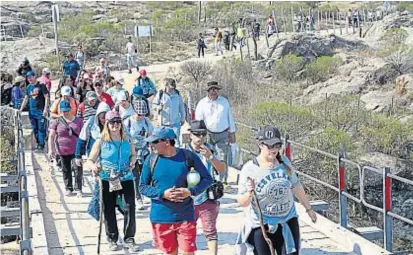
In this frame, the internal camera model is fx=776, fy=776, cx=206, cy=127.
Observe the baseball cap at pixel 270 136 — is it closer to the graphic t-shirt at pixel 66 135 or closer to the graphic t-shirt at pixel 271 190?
the graphic t-shirt at pixel 271 190

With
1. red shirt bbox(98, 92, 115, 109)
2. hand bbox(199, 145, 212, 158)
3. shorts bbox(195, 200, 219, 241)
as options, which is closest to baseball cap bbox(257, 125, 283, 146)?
hand bbox(199, 145, 212, 158)

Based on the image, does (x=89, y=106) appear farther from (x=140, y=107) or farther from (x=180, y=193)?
(x=180, y=193)

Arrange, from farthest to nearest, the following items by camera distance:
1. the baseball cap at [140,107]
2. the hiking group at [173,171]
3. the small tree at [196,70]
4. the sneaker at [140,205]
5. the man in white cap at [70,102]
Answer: the small tree at [196,70] → the man in white cap at [70,102] → the sneaker at [140,205] → the baseball cap at [140,107] → the hiking group at [173,171]

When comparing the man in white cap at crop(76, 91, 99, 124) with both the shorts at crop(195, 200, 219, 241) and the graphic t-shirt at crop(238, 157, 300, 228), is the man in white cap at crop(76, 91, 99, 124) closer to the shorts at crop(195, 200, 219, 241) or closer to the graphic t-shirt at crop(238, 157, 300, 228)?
the shorts at crop(195, 200, 219, 241)

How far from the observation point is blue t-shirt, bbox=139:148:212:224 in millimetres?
6374

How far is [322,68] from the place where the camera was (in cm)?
3653

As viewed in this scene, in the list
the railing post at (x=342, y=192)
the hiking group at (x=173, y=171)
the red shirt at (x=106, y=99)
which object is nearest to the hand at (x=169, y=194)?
the hiking group at (x=173, y=171)

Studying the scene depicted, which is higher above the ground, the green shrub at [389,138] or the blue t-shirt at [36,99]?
the blue t-shirt at [36,99]

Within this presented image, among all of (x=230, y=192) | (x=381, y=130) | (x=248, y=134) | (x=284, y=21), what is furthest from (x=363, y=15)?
(x=230, y=192)

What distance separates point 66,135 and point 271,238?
537 cm

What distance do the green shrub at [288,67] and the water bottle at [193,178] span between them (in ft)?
97.6

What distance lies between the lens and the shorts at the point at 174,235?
646cm

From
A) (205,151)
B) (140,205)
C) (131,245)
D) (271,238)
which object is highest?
(205,151)

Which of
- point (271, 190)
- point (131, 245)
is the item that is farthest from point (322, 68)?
point (271, 190)
